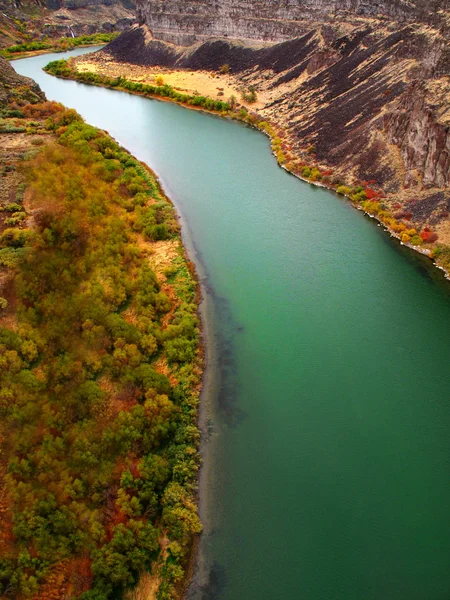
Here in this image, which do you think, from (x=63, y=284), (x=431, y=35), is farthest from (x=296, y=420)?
(x=431, y=35)

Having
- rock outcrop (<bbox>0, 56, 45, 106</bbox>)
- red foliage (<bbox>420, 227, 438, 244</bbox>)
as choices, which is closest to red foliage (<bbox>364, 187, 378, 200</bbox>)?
red foliage (<bbox>420, 227, 438, 244</bbox>)

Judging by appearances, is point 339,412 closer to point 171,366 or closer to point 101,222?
point 171,366

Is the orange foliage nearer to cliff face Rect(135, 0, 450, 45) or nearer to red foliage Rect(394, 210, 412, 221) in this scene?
cliff face Rect(135, 0, 450, 45)

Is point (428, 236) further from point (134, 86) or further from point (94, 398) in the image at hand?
point (134, 86)

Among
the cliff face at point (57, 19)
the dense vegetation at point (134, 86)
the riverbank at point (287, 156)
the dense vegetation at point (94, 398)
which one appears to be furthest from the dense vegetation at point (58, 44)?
the dense vegetation at point (94, 398)

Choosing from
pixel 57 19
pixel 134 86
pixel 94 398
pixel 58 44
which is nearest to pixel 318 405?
pixel 94 398

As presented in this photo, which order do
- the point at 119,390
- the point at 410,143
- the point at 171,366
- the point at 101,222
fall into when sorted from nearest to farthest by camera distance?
the point at 119,390
the point at 171,366
the point at 101,222
the point at 410,143
